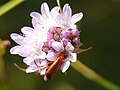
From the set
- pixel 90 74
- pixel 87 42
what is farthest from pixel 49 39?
pixel 87 42

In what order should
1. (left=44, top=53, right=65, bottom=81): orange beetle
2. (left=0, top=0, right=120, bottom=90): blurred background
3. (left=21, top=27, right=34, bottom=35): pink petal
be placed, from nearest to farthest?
(left=44, top=53, right=65, bottom=81): orange beetle → (left=21, top=27, right=34, bottom=35): pink petal → (left=0, top=0, right=120, bottom=90): blurred background

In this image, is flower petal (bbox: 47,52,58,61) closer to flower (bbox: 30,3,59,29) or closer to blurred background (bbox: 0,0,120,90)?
flower (bbox: 30,3,59,29)

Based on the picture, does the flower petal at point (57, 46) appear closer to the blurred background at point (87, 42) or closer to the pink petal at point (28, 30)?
the pink petal at point (28, 30)

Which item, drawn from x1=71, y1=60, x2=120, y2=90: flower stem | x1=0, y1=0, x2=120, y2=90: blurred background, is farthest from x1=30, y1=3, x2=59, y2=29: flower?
x1=0, y1=0, x2=120, y2=90: blurred background

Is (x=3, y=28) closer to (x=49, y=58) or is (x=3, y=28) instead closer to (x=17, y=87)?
(x=17, y=87)

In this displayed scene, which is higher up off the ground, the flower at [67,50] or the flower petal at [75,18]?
the flower petal at [75,18]

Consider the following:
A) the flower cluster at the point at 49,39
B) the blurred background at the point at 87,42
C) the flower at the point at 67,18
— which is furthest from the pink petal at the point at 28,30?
the blurred background at the point at 87,42
